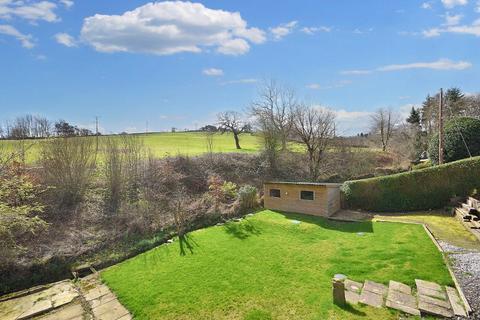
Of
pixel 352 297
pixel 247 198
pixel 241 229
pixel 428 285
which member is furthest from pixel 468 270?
pixel 247 198

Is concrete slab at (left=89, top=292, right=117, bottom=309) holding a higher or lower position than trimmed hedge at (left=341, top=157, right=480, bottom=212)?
lower

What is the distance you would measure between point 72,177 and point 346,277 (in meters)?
13.3

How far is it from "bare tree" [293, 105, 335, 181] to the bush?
766cm

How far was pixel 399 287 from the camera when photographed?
7609 mm

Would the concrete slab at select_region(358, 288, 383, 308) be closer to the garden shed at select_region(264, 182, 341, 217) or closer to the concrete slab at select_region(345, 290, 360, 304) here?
the concrete slab at select_region(345, 290, 360, 304)

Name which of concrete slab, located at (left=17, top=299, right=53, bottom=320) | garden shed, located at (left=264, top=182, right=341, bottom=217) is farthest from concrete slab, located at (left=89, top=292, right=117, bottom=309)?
garden shed, located at (left=264, top=182, right=341, bottom=217)

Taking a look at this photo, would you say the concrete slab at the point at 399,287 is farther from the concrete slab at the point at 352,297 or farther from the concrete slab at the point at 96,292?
the concrete slab at the point at 96,292

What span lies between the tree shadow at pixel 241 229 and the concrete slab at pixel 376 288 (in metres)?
5.34

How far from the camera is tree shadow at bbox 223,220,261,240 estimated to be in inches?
493

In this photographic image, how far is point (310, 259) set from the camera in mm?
9766

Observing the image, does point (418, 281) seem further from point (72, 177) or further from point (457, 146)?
point (72, 177)

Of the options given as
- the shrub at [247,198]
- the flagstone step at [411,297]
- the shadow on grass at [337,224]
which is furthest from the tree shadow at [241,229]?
the flagstone step at [411,297]

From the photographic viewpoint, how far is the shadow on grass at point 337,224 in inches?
490

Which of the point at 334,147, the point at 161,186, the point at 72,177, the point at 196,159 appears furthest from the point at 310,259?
the point at 334,147
